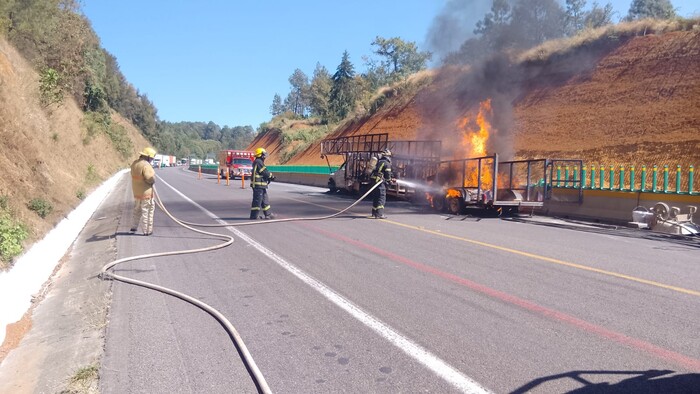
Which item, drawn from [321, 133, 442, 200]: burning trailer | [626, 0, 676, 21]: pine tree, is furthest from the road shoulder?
[626, 0, 676, 21]: pine tree

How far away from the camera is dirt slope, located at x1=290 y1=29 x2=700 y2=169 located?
77.2 ft

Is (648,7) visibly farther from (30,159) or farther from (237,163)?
(30,159)

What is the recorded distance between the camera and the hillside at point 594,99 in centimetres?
2347

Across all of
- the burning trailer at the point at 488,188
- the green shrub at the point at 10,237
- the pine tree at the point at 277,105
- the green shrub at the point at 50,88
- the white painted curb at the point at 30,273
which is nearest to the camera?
the white painted curb at the point at 30,273

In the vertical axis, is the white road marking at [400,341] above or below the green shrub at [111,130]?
below

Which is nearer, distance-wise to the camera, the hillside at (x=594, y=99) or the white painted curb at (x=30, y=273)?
the white painted curb at (x=30, y=273)

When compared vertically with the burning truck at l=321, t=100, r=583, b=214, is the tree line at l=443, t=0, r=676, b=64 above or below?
above

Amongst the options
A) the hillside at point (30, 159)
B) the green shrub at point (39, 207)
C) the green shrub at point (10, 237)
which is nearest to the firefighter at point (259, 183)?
the hillside at point (30, 159)

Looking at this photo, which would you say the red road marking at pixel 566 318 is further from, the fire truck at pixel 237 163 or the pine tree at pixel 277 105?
the pine tree at pixel 277 105

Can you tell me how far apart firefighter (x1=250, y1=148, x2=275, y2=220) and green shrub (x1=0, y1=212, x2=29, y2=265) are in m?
5.52

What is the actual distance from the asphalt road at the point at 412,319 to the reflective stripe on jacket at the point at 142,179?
3.89 ft

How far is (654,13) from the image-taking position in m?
48.8

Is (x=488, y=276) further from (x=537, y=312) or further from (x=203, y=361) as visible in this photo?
(x=203, y=361)

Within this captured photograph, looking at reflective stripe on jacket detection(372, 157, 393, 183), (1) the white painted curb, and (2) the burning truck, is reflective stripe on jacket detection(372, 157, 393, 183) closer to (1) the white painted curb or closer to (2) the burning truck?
(2) the burning truck
